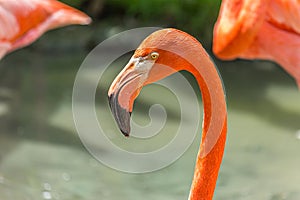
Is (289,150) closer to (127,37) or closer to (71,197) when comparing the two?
(71,197)

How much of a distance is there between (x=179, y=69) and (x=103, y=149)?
5.42 feet

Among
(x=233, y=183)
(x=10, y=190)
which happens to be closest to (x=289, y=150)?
(x=233, y=183)

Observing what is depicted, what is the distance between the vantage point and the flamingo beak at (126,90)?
1369mm

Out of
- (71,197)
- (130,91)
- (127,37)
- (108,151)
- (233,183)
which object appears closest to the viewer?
(130,91)

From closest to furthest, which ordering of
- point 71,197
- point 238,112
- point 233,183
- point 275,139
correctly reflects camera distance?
point 71,197, point 233,183, point 275,139, point 238,112

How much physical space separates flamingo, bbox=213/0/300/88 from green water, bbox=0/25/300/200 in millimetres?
553

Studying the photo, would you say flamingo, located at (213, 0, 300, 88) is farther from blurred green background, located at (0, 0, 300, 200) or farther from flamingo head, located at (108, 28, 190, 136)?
flamingo head, located at (108, 28, 190, 136)

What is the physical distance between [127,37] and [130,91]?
2952 mm

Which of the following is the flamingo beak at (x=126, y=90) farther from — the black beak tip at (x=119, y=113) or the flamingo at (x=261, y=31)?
the flamingo at (x=261, y=31)

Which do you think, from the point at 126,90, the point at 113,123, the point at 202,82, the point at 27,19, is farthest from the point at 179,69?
the point at 113,123

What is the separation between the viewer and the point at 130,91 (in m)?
1.39

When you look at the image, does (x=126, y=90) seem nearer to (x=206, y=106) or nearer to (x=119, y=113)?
(x=119, y=113)

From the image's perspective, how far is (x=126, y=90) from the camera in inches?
54.5

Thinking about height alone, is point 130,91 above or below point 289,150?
above
